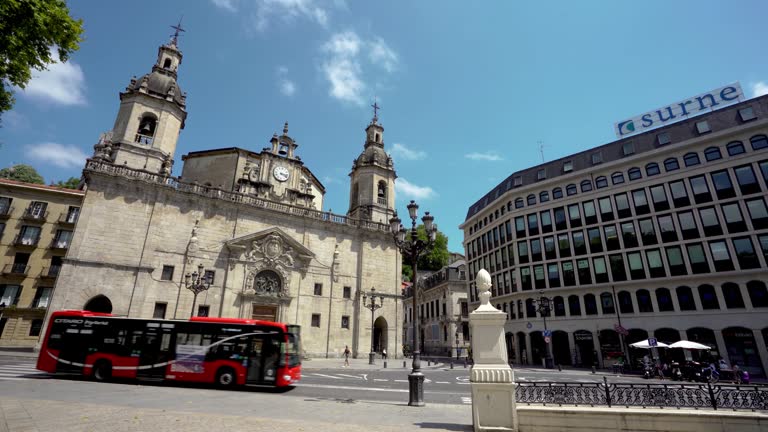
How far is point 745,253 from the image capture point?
2583 centimetres

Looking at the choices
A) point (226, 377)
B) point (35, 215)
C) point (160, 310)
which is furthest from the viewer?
point (35, 215)

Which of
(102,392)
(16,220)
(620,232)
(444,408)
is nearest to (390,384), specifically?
(444,408)

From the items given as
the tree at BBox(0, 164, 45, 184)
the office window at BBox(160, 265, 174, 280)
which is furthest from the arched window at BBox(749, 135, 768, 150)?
the tree at BBox(0, 164, 45, 184)

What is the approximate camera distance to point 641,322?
28797 mm

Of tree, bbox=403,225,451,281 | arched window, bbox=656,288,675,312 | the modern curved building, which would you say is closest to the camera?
the modern curved building

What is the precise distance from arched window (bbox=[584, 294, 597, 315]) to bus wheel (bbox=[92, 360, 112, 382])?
3473 centimetres

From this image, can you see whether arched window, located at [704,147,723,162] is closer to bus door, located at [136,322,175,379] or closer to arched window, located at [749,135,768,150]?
arched window, located at [749,135,768,150]

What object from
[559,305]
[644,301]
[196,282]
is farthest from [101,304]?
[644,301]

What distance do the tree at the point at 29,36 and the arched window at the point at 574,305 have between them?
3756cm

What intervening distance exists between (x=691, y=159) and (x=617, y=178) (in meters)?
5.42

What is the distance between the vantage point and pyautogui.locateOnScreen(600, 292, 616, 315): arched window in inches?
1201

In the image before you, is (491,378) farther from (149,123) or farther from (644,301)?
(149,123)

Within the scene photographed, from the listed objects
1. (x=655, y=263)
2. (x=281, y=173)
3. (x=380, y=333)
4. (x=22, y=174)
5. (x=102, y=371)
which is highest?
(x=22, y=174)

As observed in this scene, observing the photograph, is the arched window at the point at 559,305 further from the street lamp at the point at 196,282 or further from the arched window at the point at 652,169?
the street lamp at the point at 196,282
